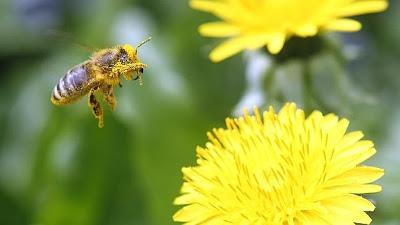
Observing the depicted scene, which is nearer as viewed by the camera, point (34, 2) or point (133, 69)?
point (133, 69)

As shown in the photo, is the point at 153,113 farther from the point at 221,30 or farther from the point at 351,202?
the point at 351,202

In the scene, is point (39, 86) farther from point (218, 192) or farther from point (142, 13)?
point (218, 192)

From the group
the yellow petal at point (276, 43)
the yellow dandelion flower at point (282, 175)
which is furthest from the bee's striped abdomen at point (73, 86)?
the yellow petal at point (276, 43)

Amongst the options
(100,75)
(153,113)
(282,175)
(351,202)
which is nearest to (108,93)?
(100,75)

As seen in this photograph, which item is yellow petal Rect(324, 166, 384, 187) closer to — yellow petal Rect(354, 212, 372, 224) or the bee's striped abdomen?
yellow petal Rect(354, 212, 372, 224)

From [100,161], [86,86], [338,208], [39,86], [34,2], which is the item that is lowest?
[338,208]

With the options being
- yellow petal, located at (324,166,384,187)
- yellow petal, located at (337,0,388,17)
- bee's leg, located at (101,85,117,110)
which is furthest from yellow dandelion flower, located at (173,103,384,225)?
yellow petal, located at (337,0,388,17)

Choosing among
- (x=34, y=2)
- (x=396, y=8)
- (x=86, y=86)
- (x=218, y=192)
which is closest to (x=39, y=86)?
(x=34, y=2)
